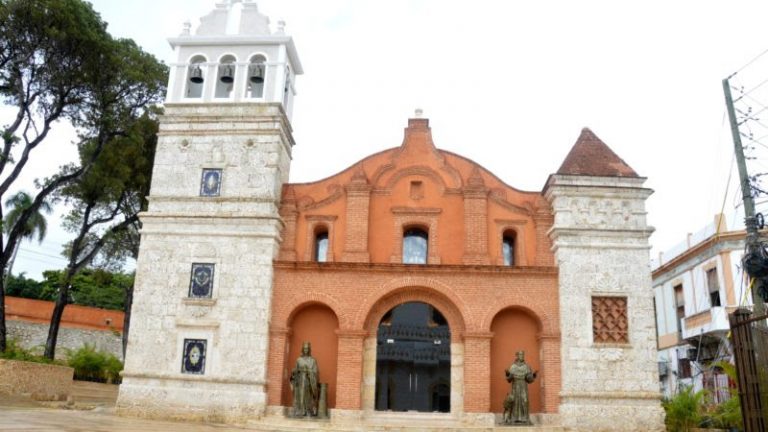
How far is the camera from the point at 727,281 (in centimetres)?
2402

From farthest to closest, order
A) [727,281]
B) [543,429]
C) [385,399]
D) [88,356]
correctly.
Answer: [88,356], [727,281], [385,399], [543,429]

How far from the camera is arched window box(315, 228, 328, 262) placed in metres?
18.6

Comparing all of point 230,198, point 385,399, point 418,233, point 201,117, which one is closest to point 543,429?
point 385,399

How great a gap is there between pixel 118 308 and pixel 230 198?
29186mm

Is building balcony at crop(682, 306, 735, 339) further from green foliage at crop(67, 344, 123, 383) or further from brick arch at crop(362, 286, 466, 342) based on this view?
green foliage at crop(67, 344, 123, 383)

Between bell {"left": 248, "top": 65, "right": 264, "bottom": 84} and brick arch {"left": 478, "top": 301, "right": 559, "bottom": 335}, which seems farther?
bell {"left": 248, "top": 65, "right": 264, "bottom": 84}

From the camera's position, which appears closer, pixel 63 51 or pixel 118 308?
pixel 63 51

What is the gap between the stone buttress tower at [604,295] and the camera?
16.1 meters

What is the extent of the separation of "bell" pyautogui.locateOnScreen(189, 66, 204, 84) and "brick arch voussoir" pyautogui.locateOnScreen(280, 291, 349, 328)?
6.98 meters

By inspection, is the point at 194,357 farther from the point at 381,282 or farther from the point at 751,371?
the point at 751,371

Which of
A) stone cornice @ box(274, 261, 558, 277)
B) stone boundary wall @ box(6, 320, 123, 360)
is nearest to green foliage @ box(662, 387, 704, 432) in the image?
stone cornice @ box(274, 261, 558, 277)

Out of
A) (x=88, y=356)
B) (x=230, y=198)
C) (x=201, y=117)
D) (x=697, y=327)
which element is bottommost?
(x=88, y=356)

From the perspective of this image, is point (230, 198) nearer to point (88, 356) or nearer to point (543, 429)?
point (543, 429)

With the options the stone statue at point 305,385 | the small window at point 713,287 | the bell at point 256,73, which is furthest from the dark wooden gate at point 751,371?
the small window at point 713,287
